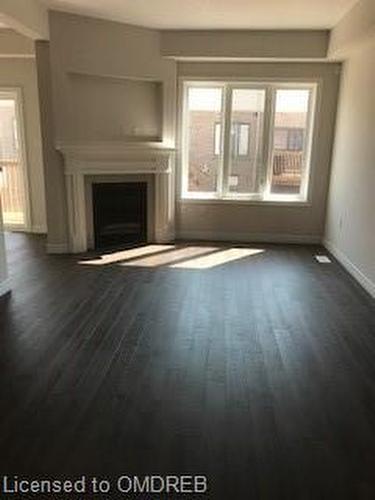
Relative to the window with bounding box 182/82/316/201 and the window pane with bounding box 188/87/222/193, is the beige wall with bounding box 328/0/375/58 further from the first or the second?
the window pane with bounding box 188/87/222/193

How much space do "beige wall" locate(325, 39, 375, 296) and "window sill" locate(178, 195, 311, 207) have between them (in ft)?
1.97

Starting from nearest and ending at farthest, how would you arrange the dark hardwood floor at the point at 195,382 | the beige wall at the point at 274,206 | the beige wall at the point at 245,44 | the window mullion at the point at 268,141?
1. the dark hardwood floor at the point at 195,382
2. the beige wall at the point at 245,44
3. the beige wall at the point at 274,206
4. the window mullion at the point at 268,141

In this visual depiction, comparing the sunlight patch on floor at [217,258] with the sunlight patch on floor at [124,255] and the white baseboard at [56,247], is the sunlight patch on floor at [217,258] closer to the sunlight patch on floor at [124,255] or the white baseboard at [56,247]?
the sunlight patch on floor at [124,255]

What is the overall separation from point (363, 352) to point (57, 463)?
2.25 m

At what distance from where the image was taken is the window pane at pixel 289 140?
6.09 meters

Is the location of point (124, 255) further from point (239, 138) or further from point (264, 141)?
point (264, 141)

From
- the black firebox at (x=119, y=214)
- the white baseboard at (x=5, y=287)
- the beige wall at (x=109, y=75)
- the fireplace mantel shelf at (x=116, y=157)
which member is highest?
the beige wall at (x=109, y=75)

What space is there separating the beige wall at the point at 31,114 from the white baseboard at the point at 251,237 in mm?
2278

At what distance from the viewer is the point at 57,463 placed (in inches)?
80.2

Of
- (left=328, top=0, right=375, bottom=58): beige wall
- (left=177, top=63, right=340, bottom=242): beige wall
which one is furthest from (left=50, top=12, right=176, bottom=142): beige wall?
(left=328, top=0, right=375, bottom=58): beige wall

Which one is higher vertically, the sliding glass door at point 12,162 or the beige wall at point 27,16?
the beige wall at point 27,16

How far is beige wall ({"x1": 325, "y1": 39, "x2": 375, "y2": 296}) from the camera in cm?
450

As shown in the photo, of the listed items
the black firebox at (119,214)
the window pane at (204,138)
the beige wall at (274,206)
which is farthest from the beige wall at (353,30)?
the black firebox at (119,214)

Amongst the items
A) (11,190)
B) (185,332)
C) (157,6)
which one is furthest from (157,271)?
(11,190)
